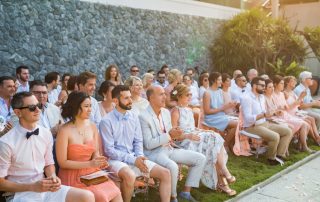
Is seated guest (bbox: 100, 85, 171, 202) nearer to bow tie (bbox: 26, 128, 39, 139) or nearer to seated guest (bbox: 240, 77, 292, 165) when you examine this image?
bow tie (bbox: 26, 128, 39, 139)

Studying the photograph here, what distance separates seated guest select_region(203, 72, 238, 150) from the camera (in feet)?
25.0

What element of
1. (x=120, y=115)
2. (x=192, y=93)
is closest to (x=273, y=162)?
(x=192, y=93)

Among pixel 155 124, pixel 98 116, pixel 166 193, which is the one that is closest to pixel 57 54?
pixel 98 116

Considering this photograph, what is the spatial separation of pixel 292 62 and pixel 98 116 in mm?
11006

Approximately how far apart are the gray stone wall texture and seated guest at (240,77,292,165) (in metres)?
4.90

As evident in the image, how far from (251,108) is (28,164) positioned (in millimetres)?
4949

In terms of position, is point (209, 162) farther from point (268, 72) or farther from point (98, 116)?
point (268, 72)

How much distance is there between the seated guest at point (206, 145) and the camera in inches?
217

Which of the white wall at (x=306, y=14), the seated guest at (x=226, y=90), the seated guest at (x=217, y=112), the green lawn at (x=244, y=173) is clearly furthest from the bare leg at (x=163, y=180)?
the white wall at (x=306, y=14)

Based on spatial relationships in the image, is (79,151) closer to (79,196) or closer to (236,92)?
(79,196)

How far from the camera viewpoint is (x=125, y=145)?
4797mm

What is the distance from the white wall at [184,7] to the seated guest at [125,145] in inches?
265

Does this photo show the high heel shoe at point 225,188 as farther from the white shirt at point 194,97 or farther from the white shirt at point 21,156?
the white shirt at point 194,97

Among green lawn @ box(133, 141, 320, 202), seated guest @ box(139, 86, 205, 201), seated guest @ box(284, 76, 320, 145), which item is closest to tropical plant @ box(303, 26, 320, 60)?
seated guest @ box(284, 76, 320, 145)
